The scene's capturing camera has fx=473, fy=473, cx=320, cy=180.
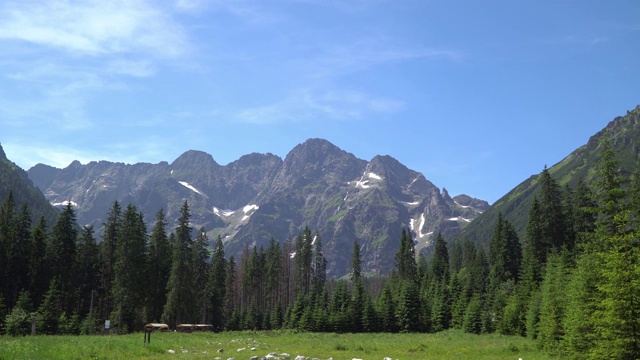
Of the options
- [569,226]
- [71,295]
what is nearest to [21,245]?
[71,295]

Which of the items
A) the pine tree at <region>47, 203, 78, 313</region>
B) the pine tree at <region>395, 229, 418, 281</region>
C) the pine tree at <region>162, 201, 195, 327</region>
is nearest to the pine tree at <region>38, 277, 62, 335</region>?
the pine tree at <region>47, 203, 78, 313</region>

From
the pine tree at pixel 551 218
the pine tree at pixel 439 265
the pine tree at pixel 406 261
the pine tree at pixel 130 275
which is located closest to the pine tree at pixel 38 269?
the pine tree at pixel 130 275

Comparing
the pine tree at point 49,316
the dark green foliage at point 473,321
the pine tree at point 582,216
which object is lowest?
the dark green foliage at point 473,321

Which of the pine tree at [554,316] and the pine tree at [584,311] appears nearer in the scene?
the pine tree at [584,311]

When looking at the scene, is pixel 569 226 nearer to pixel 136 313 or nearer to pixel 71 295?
pixel 136 313

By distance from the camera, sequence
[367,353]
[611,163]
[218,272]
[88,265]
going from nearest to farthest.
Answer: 1. [611,163]
2. [367,353]
3. [88,265]
4. [218,272]

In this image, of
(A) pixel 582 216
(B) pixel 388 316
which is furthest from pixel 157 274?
(A) pixel 582 216

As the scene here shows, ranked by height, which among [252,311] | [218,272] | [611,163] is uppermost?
[611,163]

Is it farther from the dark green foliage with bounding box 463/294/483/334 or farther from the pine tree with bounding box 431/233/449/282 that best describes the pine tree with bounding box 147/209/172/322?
the pine tree with bounding box 431/233/449/282

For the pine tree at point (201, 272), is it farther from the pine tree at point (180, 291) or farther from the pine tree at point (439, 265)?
the pine tree at point (439, 265)

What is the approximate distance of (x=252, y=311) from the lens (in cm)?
9556

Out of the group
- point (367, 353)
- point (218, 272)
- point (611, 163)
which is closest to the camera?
point (611, 163)

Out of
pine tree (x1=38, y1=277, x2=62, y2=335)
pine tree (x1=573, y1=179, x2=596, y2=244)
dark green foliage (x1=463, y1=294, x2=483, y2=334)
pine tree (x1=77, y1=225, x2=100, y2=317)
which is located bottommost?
dark green foliage (x1=463, y1=294, x2=483, y2=334)

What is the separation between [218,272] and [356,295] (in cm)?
2895
